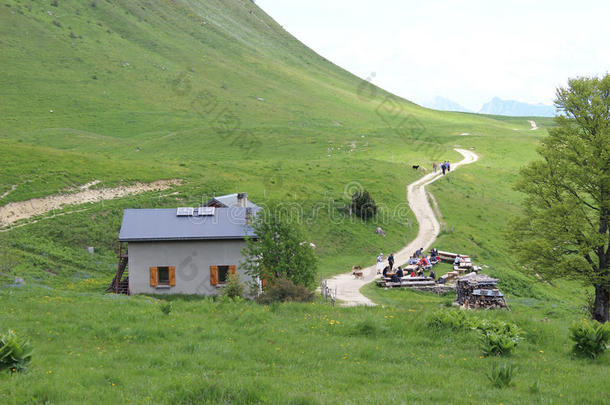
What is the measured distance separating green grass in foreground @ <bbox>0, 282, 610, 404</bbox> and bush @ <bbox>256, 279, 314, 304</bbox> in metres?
2.55

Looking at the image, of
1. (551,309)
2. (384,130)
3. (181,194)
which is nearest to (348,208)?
(181,194)

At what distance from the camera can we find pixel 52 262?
3981 centimetres

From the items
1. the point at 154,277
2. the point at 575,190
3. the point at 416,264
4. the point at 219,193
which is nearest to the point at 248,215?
the point at 154,277

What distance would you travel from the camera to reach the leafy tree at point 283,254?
27.5 meters

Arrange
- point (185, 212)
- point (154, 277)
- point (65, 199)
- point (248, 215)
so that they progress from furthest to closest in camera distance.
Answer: point (65, 199)
point (185, 212)
point (248, 215)
point (154, 277)

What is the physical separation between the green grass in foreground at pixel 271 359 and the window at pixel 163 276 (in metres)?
13.7

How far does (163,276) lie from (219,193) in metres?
24.8

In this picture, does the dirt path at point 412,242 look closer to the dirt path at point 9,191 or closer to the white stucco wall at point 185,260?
the white stucco wall at point 185,260

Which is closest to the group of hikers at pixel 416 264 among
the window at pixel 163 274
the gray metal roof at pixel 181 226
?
the gray metal roof at pixel 181 226

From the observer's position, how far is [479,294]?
98.1ft

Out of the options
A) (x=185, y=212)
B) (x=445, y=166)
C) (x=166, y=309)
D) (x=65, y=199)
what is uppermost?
(x=445, y=166)

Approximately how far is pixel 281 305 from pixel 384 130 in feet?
347

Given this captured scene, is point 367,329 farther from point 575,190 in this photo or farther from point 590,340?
point 575,190

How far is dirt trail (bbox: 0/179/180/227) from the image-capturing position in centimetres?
4728
